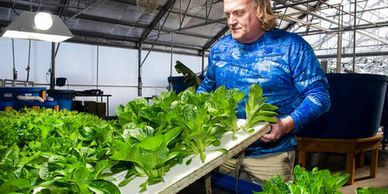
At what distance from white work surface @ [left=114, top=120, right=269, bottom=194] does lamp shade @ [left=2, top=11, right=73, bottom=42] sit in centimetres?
245

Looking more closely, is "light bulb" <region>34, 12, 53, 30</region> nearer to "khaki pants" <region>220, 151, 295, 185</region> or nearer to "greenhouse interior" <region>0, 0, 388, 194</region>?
"greenhouse interior" <region>0, 0, 388, 194</region>

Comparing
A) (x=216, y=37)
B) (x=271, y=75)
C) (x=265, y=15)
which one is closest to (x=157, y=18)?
(x=216, y=37)

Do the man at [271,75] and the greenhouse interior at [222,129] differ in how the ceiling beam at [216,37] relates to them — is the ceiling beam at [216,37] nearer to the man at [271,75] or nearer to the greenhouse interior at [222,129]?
the greenhouse interior at [222,129]

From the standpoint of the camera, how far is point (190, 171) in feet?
2.23

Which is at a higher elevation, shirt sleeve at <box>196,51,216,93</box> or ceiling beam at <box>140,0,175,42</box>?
ceiling beam at <box>140,0,175,42</box>

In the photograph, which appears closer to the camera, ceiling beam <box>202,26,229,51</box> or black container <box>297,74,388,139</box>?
black container <box>297,74,388,139</box>

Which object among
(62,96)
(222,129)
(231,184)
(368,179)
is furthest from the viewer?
(62,96)

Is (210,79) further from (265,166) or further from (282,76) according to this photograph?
(265,166)

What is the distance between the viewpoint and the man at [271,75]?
1190mm

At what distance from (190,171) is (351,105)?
7.91 ft

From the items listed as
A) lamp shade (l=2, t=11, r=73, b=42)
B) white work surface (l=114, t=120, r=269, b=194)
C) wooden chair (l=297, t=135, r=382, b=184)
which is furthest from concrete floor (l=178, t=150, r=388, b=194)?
lamp shade (l=2, t=11, r=73, b=42)

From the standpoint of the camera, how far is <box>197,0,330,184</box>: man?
119cm

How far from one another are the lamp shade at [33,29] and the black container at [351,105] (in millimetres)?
2285

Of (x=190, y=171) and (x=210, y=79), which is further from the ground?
(x=210, y=79)
